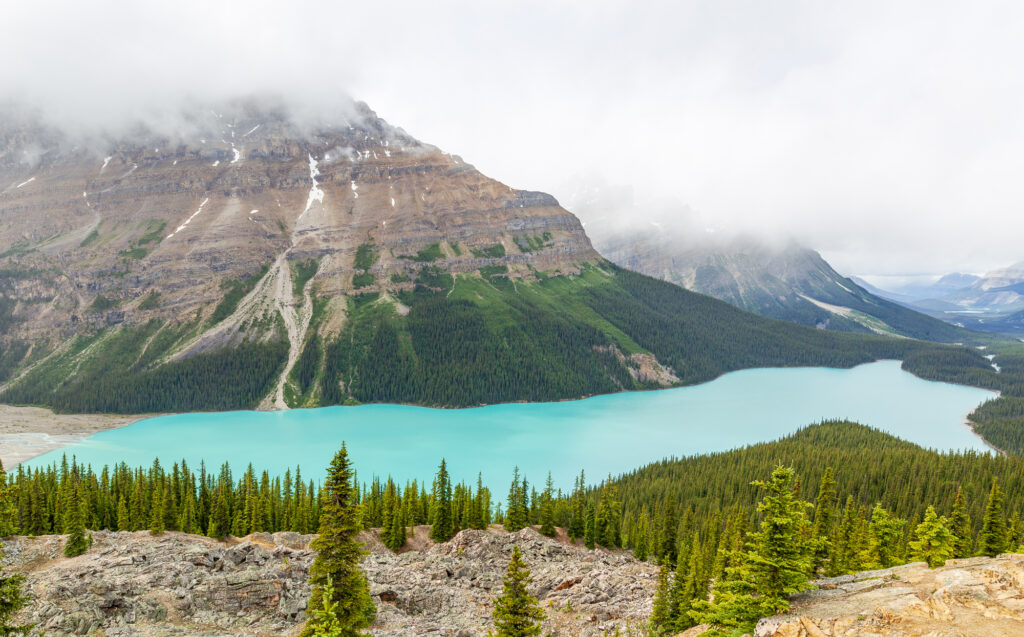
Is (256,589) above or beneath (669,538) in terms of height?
above

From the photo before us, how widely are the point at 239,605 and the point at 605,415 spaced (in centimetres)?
12711

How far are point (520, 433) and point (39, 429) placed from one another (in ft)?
386

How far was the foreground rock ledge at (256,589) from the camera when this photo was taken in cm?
2798

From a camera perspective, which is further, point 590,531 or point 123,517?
point 590,531

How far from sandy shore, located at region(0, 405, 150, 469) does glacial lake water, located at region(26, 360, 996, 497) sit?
4218 millimetres

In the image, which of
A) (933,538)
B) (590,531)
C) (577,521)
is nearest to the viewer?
(933,538)

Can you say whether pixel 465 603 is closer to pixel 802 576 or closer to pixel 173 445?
pixel 802 576

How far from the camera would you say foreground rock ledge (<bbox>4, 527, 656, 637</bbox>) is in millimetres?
27984

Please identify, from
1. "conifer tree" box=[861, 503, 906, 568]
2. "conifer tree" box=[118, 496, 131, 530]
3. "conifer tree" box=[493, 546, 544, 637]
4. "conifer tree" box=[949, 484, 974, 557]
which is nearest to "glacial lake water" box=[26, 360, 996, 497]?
"conifer tree" box=[118, 496, 131, 530]

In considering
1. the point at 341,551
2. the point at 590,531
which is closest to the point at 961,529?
the point at 590,531

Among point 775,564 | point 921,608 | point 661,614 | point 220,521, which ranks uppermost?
point 775,564

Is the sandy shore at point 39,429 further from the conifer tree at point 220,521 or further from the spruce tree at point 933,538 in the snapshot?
the spruce tree at point 933,538

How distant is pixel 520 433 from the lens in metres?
130

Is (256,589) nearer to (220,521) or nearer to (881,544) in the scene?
(220,521)
